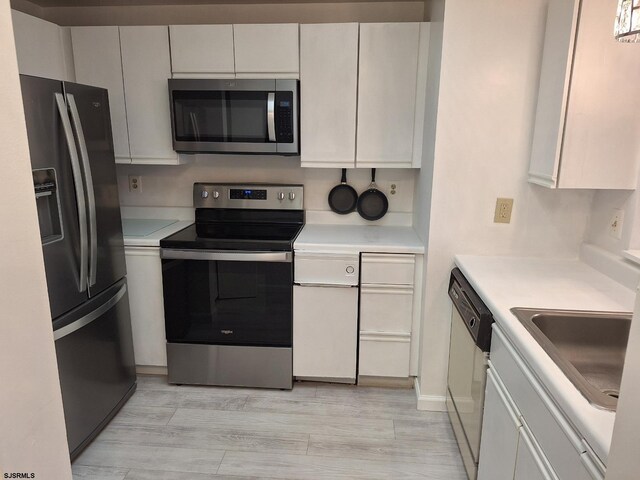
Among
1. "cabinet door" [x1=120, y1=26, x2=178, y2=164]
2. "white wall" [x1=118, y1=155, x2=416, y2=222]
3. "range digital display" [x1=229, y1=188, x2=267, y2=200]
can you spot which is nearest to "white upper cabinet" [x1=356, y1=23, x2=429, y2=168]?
"white wall" [x1=118, y1=155, x2=416, y2=222]

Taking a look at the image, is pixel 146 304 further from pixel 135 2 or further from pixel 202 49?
pixel 135 2

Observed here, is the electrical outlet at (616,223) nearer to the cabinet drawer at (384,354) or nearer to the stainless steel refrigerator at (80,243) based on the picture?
the cabinet drawer at (384,354)

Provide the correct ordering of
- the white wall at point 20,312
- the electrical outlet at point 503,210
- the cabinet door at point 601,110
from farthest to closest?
the electrical outlet at point 503,210 < the cabinet door at point 601,110 < the white wall at point 20,312

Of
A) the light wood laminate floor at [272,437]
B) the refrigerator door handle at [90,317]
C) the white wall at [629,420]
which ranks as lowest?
the light wood laminate floor at [272,437]

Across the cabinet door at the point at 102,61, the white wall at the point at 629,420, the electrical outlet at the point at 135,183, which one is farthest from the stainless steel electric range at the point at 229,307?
the white wall at the point at 629,420

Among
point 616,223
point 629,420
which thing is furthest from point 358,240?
point 629,420

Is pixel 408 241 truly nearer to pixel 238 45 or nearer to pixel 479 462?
pixel 479 462

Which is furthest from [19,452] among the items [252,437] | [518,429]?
[252,437]

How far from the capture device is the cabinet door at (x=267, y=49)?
95.3 inches

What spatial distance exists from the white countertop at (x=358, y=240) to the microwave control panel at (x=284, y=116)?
0.57 metres

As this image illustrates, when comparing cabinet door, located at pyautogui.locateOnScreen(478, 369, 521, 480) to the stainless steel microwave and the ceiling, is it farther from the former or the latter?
the ceiling

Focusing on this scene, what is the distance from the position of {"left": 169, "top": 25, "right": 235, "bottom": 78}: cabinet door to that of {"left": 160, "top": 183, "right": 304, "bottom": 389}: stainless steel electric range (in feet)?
3.05

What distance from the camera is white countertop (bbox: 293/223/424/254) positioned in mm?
2363

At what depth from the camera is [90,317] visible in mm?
2047
